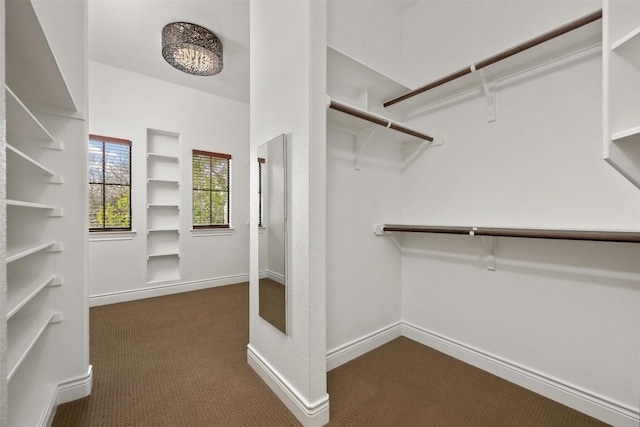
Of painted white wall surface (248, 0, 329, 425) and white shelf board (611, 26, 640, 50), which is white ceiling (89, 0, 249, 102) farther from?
white shelf board (611, 26, 640, 50)

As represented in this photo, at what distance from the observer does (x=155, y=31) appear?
2.78 metres

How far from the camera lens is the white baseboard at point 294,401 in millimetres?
1389

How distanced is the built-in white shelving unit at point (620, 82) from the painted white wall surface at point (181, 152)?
4131mm

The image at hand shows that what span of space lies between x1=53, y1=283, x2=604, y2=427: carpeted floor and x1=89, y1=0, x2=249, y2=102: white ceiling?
3011 mm

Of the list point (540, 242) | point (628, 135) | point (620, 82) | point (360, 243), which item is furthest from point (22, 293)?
point (540, 242)

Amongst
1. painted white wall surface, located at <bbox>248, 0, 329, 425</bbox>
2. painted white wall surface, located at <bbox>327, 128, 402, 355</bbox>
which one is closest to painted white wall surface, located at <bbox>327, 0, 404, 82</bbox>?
painted white wall surface, located at <bbox>248, 0, 329, 425</bbox>

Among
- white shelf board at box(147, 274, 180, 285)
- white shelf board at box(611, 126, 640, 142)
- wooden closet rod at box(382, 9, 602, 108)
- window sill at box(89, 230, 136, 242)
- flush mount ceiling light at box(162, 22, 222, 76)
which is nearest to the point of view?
white shelf board at box(611, 126, 640, 142)

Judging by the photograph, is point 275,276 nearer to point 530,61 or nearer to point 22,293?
point 22,293

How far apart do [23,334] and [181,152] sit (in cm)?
300

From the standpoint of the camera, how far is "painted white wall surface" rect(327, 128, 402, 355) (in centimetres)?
195

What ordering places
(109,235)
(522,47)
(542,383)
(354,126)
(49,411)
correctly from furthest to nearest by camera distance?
1. (109,235)
2. (354,126)
3. (542,383)
4. (522,47)
5. (49,411)

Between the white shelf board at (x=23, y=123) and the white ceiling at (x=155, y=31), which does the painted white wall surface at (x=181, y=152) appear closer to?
the white ceiling at (x=155, y=31)

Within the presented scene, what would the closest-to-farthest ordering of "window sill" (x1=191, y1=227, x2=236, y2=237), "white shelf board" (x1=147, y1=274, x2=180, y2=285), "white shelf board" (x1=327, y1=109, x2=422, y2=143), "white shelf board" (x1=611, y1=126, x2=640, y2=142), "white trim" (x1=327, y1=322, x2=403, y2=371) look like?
"white shelf board" (x1=611, y1=126, x2=640, y2=142) → "white shelf board" (x1=327, y1=109, x2=422, y2=143) → "white trim" (x1=327, y1=322, x2=403, y2=371) → "white shelf board" (x1=147, y1=274, x2=180, y2=285) → "window sill" (x1=191, y1=227, x2=236, y2=237)

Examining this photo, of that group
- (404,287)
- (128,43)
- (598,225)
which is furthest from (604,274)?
(128,43)
